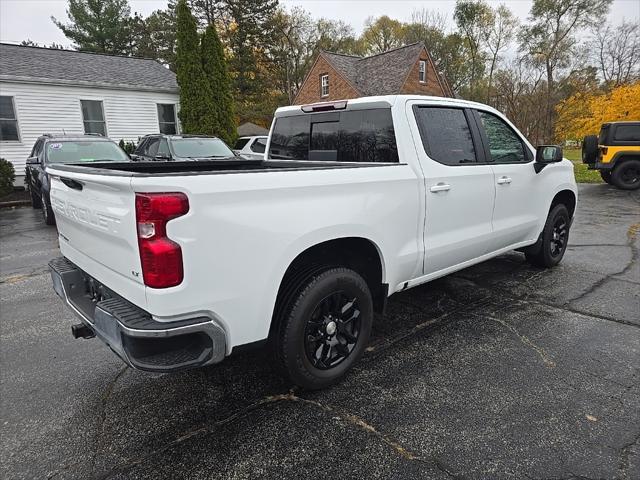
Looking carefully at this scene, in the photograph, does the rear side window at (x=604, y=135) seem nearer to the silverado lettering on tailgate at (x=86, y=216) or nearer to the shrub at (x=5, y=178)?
the silverado lettering on tailgate at (x=86, y=216)

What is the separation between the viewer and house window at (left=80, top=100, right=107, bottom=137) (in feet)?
55.1

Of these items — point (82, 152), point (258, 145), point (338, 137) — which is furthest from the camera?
point (258, 145)

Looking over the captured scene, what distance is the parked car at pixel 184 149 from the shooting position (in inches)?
422

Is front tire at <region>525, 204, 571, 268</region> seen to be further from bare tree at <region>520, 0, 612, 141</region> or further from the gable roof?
bare tree at <region>520, 0, 612, 141</region>

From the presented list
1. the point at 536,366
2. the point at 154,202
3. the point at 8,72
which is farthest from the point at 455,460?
the point at 8,72

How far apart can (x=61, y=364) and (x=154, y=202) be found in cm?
217

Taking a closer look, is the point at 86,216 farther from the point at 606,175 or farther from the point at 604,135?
the point at 606,175

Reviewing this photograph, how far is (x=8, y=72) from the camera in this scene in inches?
587

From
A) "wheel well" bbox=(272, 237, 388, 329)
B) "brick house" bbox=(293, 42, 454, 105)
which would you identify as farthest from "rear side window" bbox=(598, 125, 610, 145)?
"brick house" bbox=(293, 42, 454, 105)

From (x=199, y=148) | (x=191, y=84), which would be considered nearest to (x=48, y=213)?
(x=199, y=148)

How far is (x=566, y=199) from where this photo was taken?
535 centimetres

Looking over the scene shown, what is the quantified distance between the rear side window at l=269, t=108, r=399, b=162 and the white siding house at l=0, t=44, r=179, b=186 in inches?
601

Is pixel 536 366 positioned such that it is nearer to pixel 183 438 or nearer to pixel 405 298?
pixel 405 298

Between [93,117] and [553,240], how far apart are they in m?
17.5
